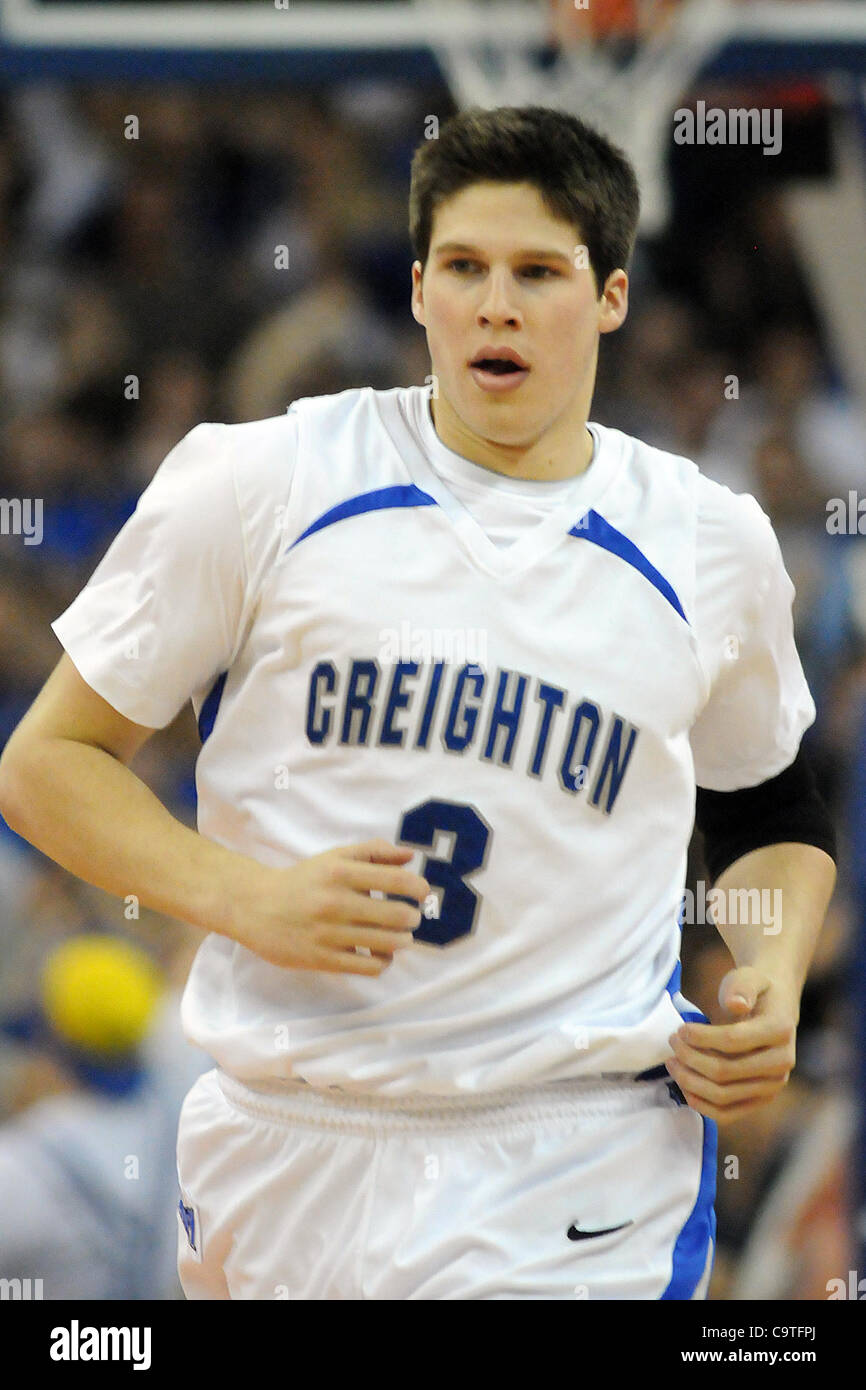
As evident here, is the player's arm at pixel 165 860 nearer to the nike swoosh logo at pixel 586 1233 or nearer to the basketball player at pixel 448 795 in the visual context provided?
the basketball player at pixel 448 795

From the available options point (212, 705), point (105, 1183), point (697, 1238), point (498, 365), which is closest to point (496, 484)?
point (498, 365)

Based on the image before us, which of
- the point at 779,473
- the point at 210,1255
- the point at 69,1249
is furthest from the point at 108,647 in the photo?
the point at 779,473

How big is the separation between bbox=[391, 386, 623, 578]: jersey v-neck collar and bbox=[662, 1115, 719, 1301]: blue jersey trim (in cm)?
90

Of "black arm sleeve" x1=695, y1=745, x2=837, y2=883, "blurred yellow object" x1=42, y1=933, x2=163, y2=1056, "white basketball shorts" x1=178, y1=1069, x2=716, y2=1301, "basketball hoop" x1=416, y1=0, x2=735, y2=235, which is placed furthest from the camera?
"basketball hoop" x1=416, y1=0, x2=735, y2=235

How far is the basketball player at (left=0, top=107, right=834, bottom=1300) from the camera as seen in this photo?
2.51 m

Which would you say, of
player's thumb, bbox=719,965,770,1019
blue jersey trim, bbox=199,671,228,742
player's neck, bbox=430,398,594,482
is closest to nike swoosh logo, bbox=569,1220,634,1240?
player's thumb, bbox=719,965,770,1019

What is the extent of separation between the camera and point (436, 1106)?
254 cm

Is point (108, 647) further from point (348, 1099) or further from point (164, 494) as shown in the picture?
point (348, 1099)

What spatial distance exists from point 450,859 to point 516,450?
657mm

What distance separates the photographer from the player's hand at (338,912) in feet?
7.39

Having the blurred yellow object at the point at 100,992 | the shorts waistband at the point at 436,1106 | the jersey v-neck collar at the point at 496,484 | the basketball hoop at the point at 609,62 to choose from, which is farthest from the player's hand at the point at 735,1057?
the basketball hoop at the point at 609,62

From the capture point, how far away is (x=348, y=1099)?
256 centimetres

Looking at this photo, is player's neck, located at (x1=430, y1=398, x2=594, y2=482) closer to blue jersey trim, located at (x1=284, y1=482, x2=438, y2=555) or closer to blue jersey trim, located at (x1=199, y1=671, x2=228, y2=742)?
blue jersey trim, located at (x1=284, y1=482, x2=438, y2=555)
